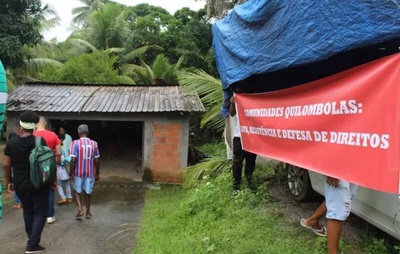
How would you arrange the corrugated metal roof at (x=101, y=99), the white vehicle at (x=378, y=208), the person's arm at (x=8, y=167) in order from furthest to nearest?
the corrugated metal roof at (x=101, y=99), the person's arm at (x=8, y=167), the white vehicle at (x=378, y=208)

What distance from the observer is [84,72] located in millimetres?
15211

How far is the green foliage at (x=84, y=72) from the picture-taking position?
1516cm

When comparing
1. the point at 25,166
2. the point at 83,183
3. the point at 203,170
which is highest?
the point at 25,166

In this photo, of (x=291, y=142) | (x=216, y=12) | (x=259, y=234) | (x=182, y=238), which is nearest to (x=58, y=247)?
(x=182, y=238)

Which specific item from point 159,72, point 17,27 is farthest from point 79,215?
point 159,72

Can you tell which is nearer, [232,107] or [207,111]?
[232,107]

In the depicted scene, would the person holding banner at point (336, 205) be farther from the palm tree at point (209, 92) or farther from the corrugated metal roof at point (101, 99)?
the corrugated metal roof at point (101, 99)

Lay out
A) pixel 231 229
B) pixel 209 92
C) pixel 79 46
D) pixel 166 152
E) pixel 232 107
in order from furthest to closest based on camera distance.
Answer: pixel 79 46 → pixel 166 152 → pixel 209 92 → pixel 232 107 → pixel 231 229

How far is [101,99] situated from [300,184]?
7.26m

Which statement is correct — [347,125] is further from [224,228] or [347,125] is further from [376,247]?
[224,228]

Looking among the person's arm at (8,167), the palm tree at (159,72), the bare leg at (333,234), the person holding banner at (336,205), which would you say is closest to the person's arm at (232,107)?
the person holding banner at (336,205)

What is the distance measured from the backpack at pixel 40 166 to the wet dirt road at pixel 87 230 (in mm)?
1217

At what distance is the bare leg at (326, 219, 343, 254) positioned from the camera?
3186mm

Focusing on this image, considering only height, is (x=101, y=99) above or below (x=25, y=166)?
above
